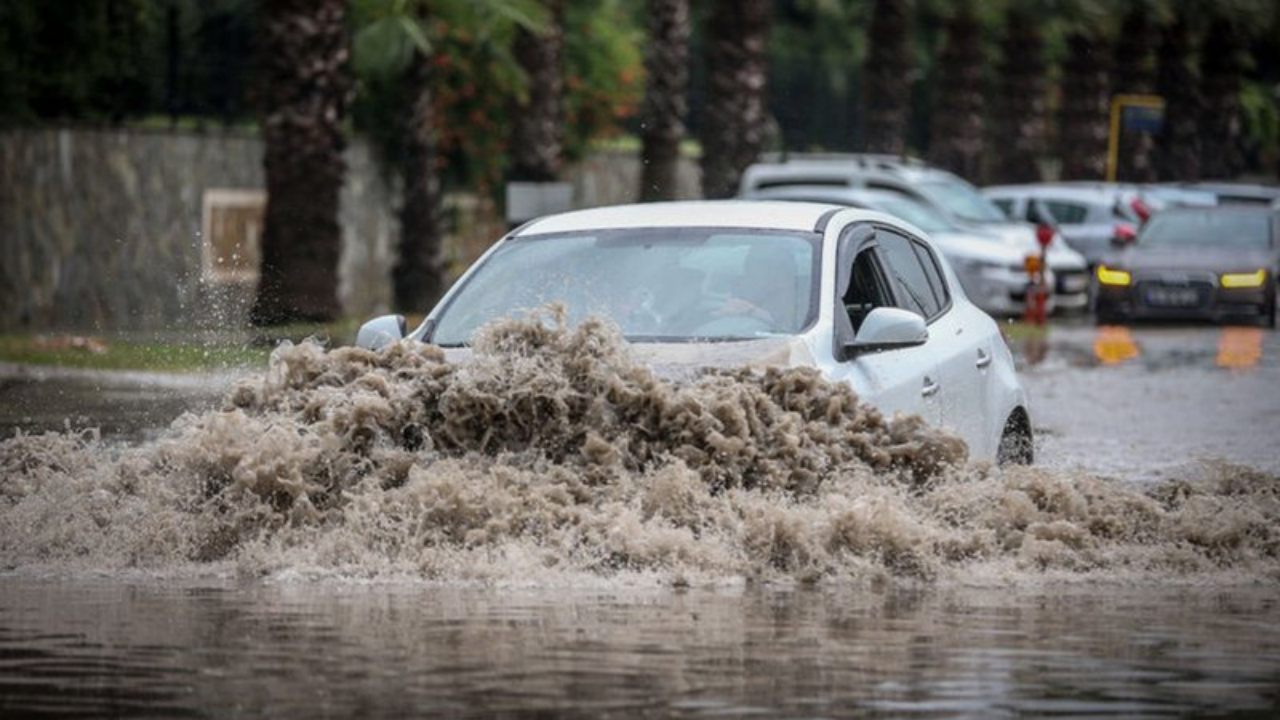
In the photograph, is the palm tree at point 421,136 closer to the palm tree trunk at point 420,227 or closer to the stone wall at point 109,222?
the palm tree trunk at point 420,227

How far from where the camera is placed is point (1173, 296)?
119ft

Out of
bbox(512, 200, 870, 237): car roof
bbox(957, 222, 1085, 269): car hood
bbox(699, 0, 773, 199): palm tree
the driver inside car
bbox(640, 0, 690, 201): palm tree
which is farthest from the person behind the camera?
bbox(699, 0, 773, 199): palm tree

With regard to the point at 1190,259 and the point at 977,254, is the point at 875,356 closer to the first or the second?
the point at 977,254

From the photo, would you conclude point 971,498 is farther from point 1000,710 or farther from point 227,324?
point 227,324

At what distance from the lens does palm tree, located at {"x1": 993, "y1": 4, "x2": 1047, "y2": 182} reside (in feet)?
180

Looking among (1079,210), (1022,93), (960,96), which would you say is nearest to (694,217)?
(1079,210)

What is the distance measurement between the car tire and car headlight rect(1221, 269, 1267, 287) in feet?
74.6

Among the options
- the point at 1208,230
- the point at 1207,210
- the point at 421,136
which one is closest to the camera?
the point at 421,136

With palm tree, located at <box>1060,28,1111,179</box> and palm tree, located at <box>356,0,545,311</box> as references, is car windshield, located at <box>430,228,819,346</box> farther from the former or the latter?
palm tree, located at <box>1060,28,1111,179</box>

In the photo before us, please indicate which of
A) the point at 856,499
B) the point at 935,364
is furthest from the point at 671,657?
the point at 935,364

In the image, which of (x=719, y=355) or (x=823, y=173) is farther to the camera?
(x=823, y=173)

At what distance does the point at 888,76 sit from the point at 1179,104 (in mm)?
13882

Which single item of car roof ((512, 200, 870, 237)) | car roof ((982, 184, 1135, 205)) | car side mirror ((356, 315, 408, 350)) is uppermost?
car roof ((982, 184, 1135, 205))

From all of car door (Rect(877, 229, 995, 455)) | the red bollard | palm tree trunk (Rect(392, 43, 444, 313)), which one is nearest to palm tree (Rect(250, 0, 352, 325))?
palm tree trunk (Rect(392, 43, 444, 313))
